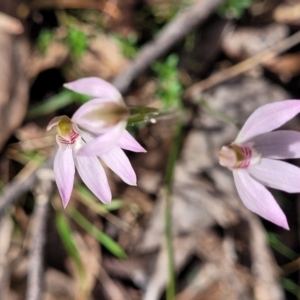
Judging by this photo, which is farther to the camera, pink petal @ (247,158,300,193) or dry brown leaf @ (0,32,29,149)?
dry brown leaf @ (0,32,29,149)

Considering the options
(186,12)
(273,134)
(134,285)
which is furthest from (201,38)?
(273,134)

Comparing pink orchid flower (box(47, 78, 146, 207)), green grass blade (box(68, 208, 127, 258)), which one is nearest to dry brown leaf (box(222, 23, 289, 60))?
green grass blade (box(68, 208, 127, 258))

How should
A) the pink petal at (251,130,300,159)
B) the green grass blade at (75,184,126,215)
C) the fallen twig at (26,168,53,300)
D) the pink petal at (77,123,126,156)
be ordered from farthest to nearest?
the green grass blade at (75,184,126,215) → the fallen twig at (26,168,53,300) → the pink petal at (251,130,300,159) → the pink petal at (77,123,126,156)

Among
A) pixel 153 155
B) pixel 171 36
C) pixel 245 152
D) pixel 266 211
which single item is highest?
pixel 171 36

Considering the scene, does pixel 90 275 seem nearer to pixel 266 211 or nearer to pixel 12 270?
pixel 12 270

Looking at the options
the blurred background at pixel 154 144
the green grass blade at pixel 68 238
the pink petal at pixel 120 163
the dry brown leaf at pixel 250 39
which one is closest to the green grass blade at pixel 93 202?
the blurred background at pixel 154 144

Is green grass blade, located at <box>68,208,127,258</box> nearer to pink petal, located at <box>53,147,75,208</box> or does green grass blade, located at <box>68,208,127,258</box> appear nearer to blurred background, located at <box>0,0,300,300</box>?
blurred background, located at <box>0,0,300,300</box>

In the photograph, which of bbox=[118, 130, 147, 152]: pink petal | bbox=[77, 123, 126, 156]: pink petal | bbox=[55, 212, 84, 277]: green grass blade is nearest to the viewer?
bbox=[77, 123, 126, 156]: pink petal

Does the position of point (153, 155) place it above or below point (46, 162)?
above
